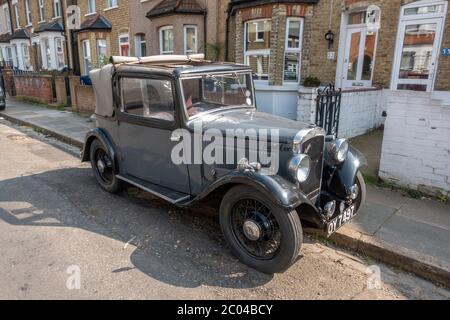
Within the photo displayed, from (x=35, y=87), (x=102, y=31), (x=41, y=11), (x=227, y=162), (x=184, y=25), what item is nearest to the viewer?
(x=227, y=162)

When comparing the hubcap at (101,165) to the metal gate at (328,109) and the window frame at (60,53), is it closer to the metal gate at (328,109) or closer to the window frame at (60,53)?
the metal gate at (328,109)

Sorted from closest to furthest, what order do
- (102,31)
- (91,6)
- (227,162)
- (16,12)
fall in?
(227,162), (102,31), (91,6), (16,12)

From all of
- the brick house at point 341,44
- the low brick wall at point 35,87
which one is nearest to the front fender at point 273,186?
the brick house at point 341,44

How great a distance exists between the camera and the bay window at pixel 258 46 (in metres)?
10.7

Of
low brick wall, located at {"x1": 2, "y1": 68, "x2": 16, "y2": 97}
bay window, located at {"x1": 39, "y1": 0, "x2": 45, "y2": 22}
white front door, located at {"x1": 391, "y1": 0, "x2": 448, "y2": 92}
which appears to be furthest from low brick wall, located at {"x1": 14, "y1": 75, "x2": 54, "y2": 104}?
white front door, located at {"x1": 391, "y1": 0, "x2": 448, "y2": 92}

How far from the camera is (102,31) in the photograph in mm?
16484

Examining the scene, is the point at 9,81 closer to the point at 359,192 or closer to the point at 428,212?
the point at 359,192

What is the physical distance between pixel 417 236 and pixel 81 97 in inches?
469

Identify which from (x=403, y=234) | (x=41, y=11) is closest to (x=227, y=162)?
(x=403, y=234)

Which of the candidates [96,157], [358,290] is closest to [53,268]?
[96,157]

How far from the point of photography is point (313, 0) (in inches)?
376

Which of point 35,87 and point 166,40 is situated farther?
point 35,87

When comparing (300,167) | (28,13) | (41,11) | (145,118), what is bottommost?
(300,167)

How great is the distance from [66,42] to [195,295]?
20.9 m
